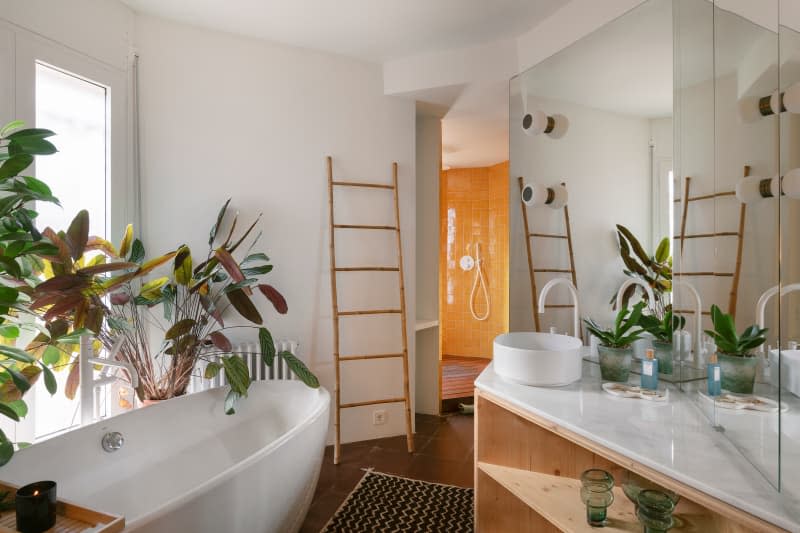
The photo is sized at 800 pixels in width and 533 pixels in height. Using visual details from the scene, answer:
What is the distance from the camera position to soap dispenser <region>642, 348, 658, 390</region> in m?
1.96

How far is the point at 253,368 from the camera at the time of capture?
3.22m

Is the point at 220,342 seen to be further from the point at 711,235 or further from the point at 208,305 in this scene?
the point at 711,235

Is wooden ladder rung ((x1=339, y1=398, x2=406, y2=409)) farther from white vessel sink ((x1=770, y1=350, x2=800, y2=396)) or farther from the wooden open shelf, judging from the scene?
white vessel sink ((x1=770, y1=350, x2=800, y2=396))

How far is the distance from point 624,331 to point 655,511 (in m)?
0.88

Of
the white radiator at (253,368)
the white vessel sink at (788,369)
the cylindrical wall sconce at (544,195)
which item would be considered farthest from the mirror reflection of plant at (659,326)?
the white radiator at (253,368)

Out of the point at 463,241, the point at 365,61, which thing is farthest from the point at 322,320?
the point at 463,241

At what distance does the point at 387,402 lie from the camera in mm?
3668

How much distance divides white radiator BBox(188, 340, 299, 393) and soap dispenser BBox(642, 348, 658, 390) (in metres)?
2.09

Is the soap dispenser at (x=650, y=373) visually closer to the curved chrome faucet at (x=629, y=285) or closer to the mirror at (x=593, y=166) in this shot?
the mirror at (x=593, y=166)

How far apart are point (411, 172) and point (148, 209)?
1922 millimetres

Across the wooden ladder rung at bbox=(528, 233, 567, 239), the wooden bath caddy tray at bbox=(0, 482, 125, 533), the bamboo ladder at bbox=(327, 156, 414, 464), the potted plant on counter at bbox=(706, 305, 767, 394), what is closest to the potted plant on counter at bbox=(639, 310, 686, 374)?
the potted plant on counter at bbox=(706, 305, 767, 394)

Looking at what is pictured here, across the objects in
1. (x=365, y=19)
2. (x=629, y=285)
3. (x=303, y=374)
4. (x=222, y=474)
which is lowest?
(x=222, y=474)

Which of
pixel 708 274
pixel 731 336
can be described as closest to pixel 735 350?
pixel 731 336

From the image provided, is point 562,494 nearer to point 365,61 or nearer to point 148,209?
point 148,209
